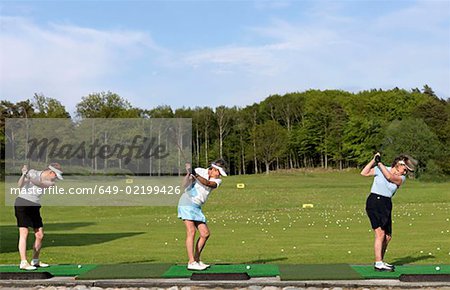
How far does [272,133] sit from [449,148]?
3184cm

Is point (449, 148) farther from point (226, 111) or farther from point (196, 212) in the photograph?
point (196, 212)

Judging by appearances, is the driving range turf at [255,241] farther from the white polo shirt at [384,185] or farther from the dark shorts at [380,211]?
the white polo shirt at [384,185]

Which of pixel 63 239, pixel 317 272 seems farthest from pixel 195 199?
pixel 63 239

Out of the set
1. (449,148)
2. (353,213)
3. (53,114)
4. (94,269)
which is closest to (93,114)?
(53,114)

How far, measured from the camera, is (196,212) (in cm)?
1211

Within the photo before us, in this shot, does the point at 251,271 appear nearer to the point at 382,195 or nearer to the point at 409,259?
the point at 382,195

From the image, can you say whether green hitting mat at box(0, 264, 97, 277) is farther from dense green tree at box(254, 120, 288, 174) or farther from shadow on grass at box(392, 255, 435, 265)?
dense green tree at box(254, 120, 288, 174)

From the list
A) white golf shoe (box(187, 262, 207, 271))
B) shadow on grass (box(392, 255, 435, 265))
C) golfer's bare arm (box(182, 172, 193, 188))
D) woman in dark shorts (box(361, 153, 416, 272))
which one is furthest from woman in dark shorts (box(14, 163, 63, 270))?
shadow on grass (box(392, 255, 435, 265))

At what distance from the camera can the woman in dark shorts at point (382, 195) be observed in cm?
1196

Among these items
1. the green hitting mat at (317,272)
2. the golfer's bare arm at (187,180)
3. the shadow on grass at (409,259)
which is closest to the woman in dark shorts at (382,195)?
the green hitting mat at (317,272)

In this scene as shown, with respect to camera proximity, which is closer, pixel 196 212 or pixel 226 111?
pixel 196 212

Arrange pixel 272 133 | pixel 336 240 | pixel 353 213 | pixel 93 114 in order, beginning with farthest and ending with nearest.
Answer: pixel 272 133 → pixel 93 114 → pixel 353 213 → pixel 336 240

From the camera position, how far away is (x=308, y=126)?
11244cm

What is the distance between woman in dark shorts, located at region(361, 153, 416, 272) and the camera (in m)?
12.0
